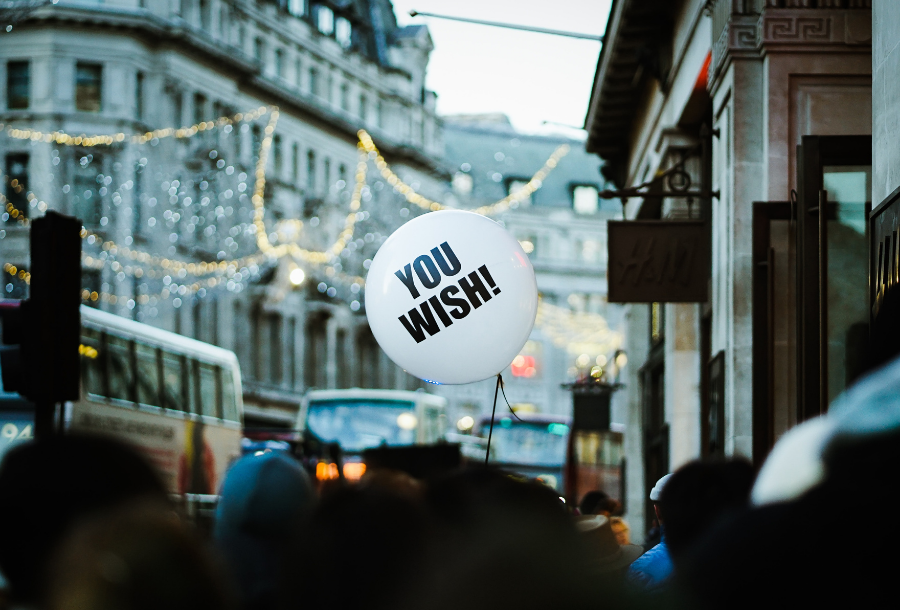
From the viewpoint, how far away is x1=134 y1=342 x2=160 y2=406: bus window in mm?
21859

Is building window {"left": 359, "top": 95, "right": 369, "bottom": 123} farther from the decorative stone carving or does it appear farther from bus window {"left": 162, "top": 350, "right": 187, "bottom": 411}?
the decorative stone carving

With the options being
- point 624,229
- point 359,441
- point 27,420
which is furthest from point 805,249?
point 359,441

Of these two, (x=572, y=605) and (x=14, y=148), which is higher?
(x=14, y=148)

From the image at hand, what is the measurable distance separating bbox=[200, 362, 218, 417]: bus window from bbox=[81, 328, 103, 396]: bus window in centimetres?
383

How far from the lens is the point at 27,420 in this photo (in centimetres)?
1878

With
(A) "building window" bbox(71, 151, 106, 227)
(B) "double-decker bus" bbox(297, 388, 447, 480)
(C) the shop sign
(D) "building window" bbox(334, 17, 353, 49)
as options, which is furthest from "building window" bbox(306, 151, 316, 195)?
(C) the shop sign

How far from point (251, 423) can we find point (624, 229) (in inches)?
1654

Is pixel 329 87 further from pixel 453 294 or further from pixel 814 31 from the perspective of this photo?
pixel 453 294

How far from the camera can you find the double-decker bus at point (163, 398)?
20.5 m

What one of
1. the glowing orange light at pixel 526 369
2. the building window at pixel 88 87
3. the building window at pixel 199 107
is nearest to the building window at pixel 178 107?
the building window at pixel 199 107

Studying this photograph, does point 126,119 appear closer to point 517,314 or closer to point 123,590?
point 517,314

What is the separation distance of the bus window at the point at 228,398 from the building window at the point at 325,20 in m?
35.1

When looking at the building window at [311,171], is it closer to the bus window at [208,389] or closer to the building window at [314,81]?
the building window at [314,81]

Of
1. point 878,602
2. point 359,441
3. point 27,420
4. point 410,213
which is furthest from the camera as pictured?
point 410,213
